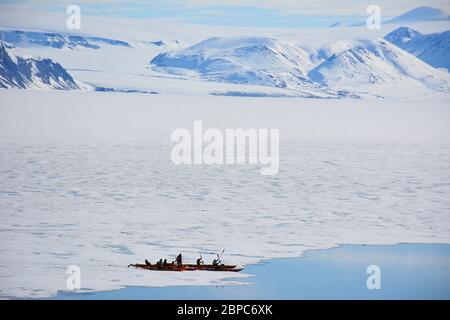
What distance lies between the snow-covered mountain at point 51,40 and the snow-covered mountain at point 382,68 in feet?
21.9

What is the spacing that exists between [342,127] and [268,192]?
31.0ft

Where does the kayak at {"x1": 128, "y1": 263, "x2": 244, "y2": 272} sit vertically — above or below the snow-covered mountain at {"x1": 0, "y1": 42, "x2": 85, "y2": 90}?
below

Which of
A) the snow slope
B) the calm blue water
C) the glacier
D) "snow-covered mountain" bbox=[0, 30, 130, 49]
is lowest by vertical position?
the calm blue water

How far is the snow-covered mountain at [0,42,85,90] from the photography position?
1636cm

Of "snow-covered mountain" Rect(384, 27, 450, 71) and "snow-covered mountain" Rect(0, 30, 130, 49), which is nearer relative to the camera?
"snow-covered mountain" Rect(0, 30, 130, 49)

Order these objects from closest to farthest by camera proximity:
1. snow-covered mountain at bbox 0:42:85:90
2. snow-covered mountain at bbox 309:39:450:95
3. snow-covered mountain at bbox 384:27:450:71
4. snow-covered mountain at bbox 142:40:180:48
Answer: snow-covered mountain at bbox 384:27:450:71, snow-covered mountain at bbox 142:40:180:48, snow-covered mountain at bbox 0:42:85:90, snow-covered mountain at bbox 309:39:450:95

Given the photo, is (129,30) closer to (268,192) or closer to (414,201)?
(268,192)

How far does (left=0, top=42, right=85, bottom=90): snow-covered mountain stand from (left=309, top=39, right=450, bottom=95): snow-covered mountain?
7562mm

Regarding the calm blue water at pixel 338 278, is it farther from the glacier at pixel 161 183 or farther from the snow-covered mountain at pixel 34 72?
the snow-covered mountain at pixel 34 72

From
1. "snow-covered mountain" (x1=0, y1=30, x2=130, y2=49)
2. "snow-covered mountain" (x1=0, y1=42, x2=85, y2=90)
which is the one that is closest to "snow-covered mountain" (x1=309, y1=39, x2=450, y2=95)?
"snow-covered mountain" (x1=0, y1=30, x2=130, y2=49)

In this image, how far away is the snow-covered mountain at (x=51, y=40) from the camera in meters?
12.8

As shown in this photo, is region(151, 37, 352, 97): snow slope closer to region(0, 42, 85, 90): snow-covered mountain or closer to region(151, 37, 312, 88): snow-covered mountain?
region(151, 37, 312, 88): snow-covered mountain

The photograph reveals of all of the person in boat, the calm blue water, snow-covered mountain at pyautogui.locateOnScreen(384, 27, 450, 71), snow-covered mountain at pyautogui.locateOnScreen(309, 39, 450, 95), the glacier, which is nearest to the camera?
the calm blue water

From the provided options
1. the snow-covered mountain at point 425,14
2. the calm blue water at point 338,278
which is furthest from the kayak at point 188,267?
the snow-covered mountain at point 425,14
